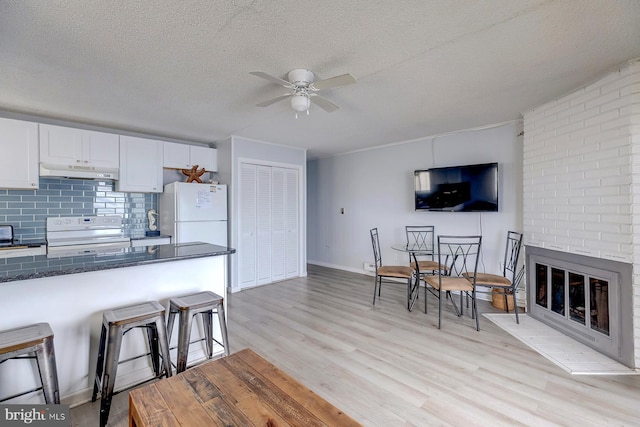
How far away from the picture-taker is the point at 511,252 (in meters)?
3.67

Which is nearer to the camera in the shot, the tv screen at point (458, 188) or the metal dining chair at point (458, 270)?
the metal dining chair at point (458, 270)

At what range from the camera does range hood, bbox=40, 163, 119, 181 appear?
3283 mm

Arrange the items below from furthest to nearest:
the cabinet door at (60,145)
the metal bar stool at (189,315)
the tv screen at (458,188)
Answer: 1. the tv screen at (458,188)
2. the cabinet door at (60,145)
3. the metal bar stool at (189,315)

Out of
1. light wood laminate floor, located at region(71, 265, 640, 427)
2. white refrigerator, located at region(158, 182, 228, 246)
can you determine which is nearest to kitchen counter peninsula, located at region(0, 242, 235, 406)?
light wood laminate floor, located at region(71, 265, 640, 427)

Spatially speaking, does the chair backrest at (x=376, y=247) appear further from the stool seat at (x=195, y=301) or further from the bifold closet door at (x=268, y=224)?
the stool seat at (x=195, y=301)

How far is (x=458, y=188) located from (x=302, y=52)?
3.03 meters

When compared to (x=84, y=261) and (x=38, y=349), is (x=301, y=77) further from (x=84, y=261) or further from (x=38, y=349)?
(x=38, y=349)

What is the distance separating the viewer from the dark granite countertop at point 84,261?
5.11 feet

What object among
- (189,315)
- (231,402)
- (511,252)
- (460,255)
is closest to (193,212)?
(189,315)

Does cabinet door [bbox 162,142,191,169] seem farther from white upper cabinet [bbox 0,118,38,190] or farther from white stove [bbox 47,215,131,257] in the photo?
white upper cabinet [bbox 0,118,38,190]

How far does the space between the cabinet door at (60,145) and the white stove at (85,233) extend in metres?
0.76

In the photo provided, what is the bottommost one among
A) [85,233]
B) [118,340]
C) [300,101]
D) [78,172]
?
[118,340]

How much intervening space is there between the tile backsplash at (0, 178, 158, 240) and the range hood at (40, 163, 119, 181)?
267 millimetres

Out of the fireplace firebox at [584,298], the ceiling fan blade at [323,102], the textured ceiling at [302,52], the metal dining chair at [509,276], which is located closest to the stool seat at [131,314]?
the textured ceiling at [302,52]
